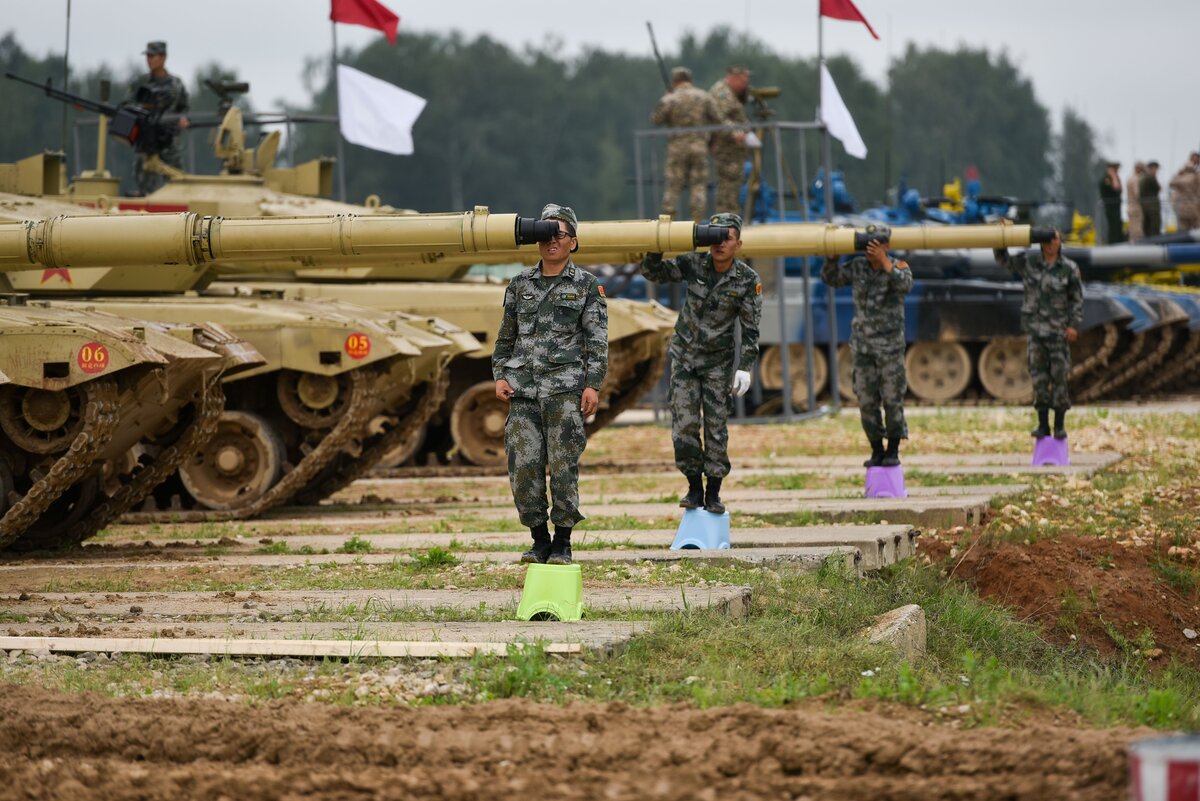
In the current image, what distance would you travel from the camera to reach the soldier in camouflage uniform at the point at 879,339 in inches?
527

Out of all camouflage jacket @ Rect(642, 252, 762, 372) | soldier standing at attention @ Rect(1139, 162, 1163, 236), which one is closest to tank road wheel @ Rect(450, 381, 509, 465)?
camouflage jacket @ Rect(642, 252, 762, 372)

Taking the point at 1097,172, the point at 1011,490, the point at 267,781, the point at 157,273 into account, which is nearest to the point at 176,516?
the point at 157,273

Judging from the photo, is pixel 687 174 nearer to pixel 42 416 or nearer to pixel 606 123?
pixel 42 416

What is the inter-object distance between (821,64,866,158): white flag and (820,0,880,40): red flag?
0.60 metres

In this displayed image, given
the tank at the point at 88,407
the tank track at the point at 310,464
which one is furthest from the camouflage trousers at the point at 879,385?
the tank at the point at 88,407

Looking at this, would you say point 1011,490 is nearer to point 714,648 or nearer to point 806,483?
point 806,483

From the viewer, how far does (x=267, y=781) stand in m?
5.51

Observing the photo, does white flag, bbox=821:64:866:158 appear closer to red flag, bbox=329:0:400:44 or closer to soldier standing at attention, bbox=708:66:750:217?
soldier standing at attention, bbox=708:66:750:217

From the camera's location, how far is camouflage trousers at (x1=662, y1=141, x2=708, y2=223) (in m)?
23.4

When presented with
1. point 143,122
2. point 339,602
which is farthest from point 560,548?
point 143,122

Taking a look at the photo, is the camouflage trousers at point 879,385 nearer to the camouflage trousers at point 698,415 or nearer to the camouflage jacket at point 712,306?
the camouflage jacket at point 712,306

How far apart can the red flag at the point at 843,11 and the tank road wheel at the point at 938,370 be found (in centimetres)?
709

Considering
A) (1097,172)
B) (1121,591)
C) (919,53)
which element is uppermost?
(919,53)

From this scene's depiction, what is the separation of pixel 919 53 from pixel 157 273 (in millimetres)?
67585
